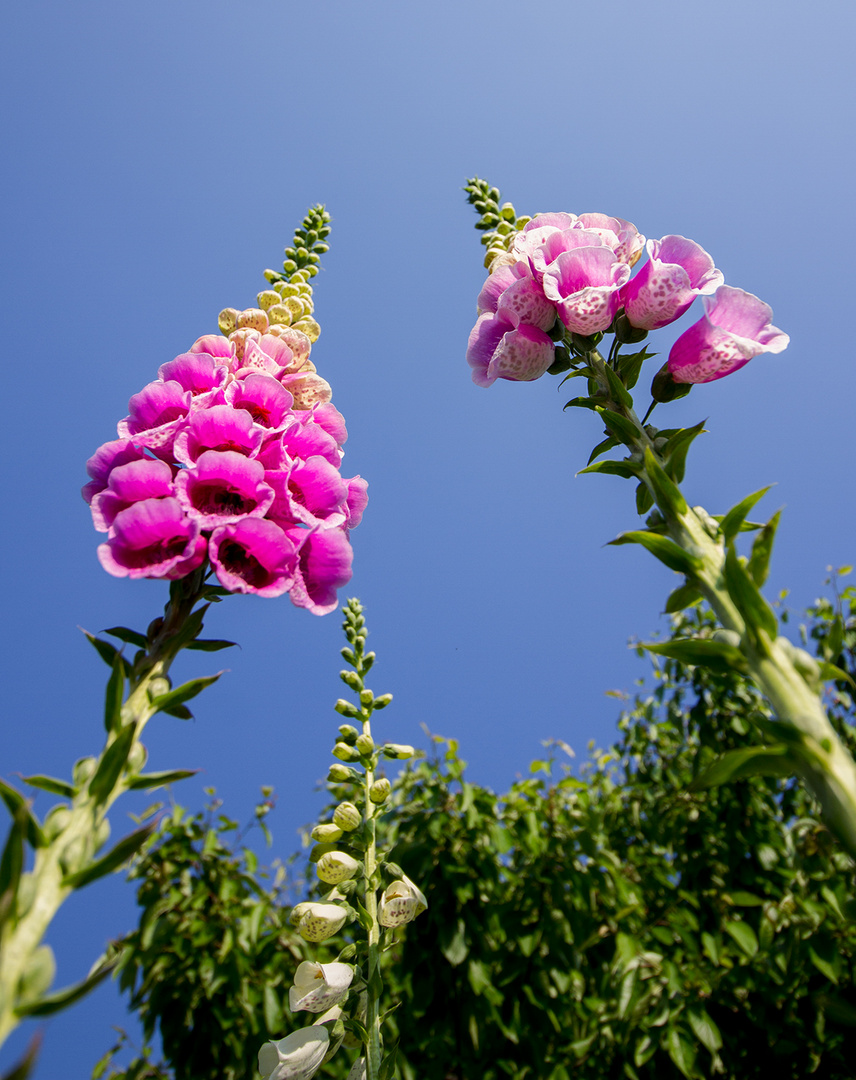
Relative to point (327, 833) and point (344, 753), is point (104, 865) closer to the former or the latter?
point (327, 833)

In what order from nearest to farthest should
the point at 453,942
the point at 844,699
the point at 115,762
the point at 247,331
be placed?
Result: the point at 115,762
the point at 247,331
the point at 453,942
the point at 844,699

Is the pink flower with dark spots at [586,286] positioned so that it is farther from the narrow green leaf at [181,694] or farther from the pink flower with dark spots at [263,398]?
the narrow green leaf at [181,694]

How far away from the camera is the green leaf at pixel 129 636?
1.12m

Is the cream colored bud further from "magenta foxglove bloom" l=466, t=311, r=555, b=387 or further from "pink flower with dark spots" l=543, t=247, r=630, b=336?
"pink flower with dark spots" l=543, t=247, r=630, b=336

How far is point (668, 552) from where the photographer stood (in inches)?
42.3

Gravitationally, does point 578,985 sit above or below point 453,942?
below

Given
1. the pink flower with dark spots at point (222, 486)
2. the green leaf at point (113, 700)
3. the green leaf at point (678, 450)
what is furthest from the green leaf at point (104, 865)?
the green leaf at point (678, 450)

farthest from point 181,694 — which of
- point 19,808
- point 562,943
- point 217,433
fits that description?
point 562,943

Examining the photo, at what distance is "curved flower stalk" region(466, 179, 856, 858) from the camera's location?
0.85 meters

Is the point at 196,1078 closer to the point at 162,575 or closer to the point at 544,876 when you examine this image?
the point at 544,876

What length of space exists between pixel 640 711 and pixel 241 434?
13.8 feet

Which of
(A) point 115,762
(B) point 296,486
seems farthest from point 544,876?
(A) point 115,762

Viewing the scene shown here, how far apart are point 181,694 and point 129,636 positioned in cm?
21

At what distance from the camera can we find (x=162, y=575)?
1.09 meters
